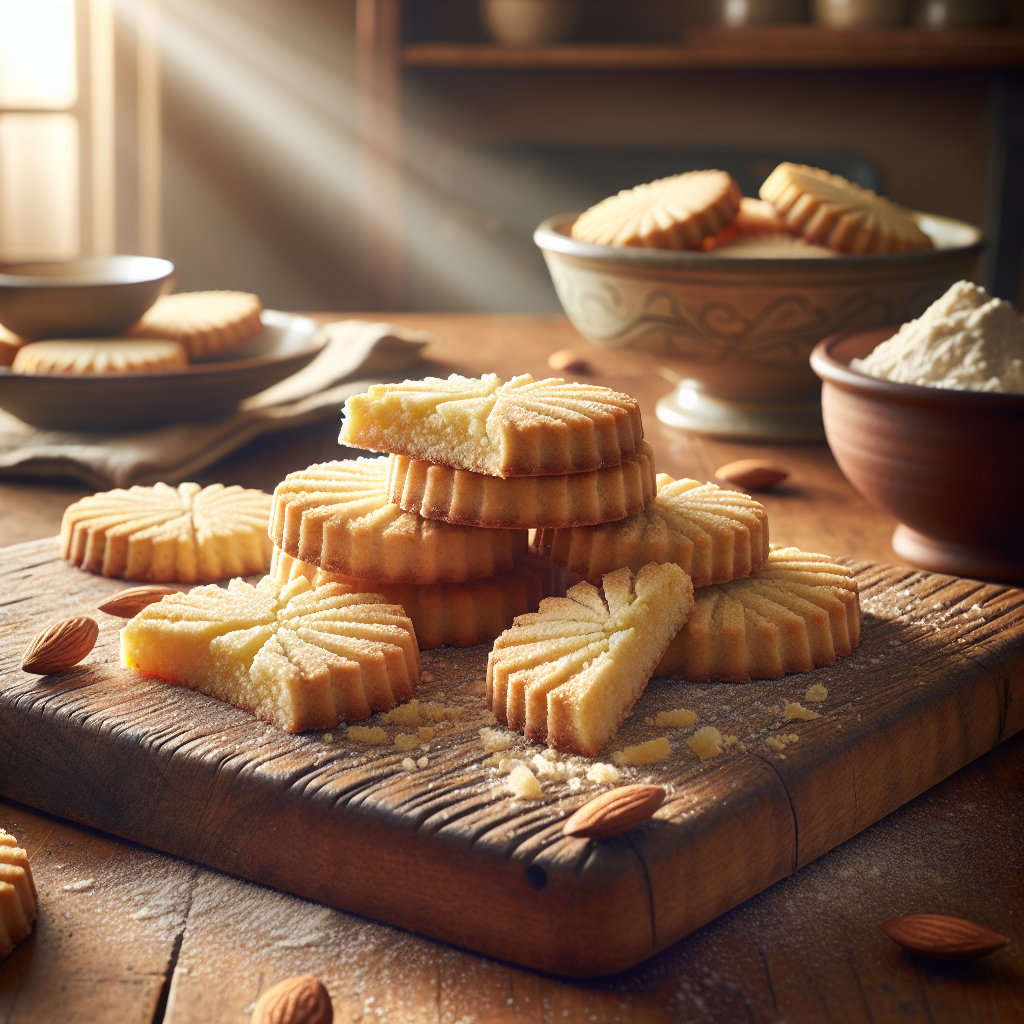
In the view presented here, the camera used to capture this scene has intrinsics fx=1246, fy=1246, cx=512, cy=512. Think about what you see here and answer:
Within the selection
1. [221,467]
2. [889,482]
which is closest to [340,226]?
[221,467]

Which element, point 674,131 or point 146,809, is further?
point 674,131

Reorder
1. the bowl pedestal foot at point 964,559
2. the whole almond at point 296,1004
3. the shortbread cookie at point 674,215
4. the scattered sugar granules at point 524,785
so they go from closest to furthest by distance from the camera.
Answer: the whole almond at point 296,1004
the scattered sugar granules at point 524,785
the bowl pedestal foot at point 964,559
the shortbread cookie at point 674,215

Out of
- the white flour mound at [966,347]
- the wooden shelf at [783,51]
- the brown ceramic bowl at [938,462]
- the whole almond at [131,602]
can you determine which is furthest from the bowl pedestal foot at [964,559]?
the wooden shelf at [783,51]

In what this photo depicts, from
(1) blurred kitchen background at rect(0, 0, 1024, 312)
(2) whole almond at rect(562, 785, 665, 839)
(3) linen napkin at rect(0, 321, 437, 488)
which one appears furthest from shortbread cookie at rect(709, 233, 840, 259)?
(1) blurred kitchen background at rect(0, 0, 1024, 312)

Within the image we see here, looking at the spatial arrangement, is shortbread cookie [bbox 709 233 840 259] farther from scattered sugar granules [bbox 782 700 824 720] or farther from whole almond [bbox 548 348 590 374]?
scattered sugar granules [bbox 782 700 824 720]

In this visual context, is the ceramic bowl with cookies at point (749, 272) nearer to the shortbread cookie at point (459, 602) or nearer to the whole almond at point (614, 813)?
the shortbread cookie at point (459, 602)

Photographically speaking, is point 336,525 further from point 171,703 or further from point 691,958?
point 691,958
